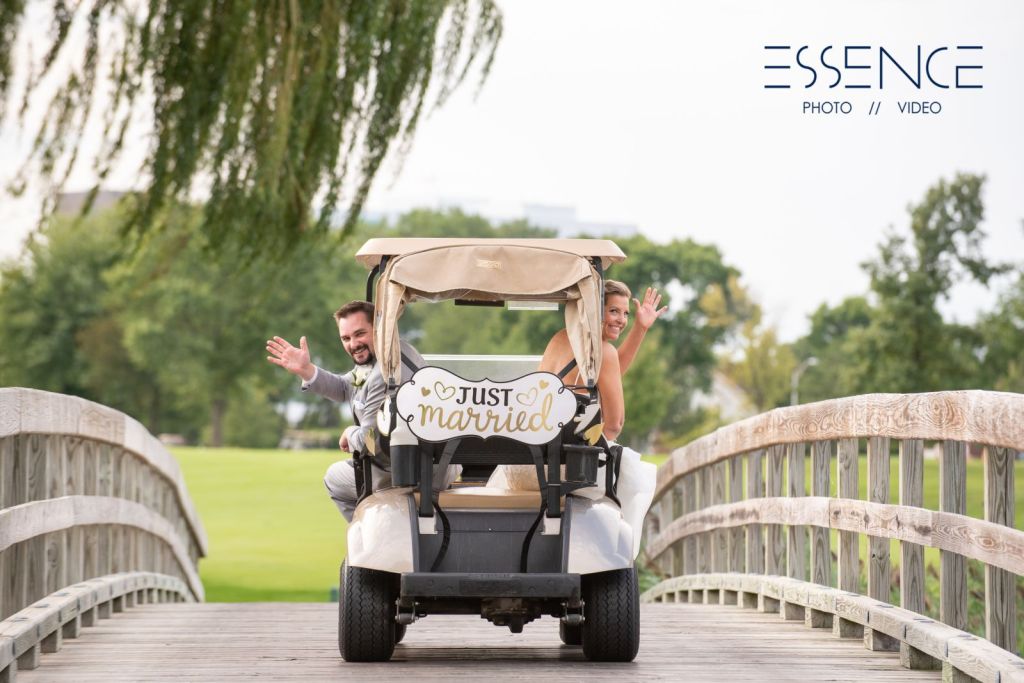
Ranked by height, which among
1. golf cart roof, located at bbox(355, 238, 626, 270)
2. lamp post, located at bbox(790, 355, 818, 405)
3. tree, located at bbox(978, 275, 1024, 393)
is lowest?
golf cart roof, located at bbox(355, 238, 626, 270)

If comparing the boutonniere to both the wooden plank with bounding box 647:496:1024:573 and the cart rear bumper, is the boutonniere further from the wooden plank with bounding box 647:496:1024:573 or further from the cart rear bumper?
the wooden plank with bounding box 647:496:1024:573

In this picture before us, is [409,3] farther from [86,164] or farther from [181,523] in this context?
[181,523]

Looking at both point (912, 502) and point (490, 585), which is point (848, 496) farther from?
point (490, 585)

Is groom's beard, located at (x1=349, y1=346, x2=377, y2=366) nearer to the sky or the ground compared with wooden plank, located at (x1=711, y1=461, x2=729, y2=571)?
nearer to the sky

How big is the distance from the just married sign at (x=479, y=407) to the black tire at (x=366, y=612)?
26.2 inches

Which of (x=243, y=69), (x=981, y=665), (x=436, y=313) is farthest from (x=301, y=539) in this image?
(x=436, y=313)

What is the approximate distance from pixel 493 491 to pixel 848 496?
6.09 ft

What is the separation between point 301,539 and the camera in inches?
1095

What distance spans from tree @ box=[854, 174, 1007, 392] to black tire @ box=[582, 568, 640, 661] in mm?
33220

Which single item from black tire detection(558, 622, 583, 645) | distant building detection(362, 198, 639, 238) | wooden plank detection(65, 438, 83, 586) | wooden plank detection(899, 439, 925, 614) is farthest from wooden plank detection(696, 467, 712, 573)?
distant building detection(362, 198, 639, 238)

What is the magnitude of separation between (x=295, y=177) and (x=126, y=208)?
1.09 meters

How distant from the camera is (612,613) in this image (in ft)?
17.7

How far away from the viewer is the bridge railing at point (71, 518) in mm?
5469

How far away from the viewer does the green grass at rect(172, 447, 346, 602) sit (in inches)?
866
